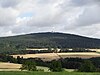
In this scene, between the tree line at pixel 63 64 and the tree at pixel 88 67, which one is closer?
the tree at pixel 88 67

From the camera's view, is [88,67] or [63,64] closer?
[88,67]

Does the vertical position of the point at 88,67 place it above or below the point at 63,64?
above

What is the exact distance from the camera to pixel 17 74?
6956cm

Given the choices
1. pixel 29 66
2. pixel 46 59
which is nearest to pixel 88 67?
pixel 29 66

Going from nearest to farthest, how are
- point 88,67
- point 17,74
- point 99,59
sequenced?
point 17,74, point 88,67, point 99,59

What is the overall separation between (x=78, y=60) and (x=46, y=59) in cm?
1416

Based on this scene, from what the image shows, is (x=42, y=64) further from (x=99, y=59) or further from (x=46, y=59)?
(x=99, y=59)

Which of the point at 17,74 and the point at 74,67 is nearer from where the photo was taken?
the point at 17,74

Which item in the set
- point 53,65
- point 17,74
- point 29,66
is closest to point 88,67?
point 53,65

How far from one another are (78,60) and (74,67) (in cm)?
1605

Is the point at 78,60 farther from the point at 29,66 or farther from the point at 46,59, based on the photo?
the point at 29,66

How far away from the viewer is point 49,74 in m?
70.8

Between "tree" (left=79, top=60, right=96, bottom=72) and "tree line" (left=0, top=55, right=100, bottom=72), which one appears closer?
"tree" (left=79, top=60, right=96, bottom=72)

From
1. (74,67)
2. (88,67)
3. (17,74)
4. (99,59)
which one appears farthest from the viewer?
(99,59)
